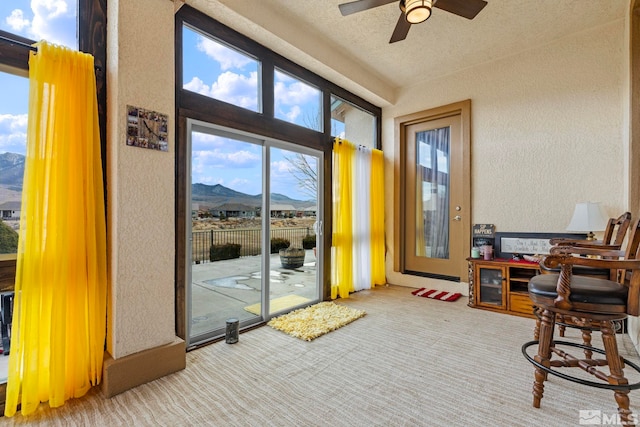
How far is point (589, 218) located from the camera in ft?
9.62

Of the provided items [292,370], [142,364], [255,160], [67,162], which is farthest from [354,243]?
[67,162]

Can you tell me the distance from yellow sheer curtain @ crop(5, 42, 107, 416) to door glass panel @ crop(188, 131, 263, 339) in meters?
0.79

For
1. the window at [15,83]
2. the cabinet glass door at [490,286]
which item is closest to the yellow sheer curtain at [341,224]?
the cabinet glass door at [490,286]

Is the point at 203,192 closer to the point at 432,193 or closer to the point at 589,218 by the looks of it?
the point at 432,193

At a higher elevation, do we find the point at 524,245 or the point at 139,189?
the point at 139,189

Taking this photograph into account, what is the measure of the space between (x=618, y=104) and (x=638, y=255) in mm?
2548

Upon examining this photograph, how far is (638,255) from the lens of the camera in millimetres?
1588

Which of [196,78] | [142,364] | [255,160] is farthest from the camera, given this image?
[255,160]

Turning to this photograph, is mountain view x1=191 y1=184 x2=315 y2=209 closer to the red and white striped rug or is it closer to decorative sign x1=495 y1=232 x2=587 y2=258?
the red and white striped rug

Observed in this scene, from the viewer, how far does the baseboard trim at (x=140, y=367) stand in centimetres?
192

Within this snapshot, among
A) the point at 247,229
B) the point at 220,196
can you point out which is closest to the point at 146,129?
the point at 220,196

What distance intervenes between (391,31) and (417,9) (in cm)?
127

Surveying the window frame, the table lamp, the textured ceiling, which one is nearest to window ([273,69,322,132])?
the window frame

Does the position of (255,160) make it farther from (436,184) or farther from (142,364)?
(436,184)
